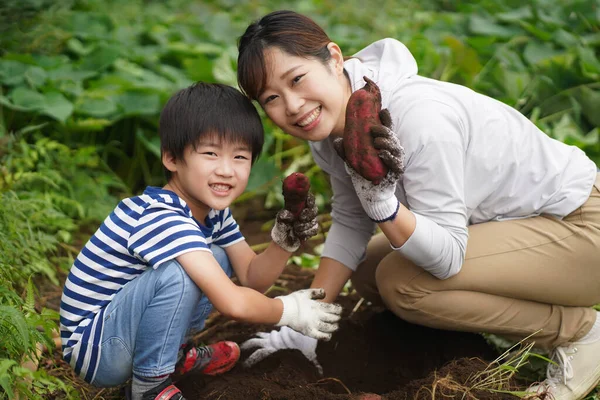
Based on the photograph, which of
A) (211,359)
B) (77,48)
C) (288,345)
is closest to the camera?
(211,359)

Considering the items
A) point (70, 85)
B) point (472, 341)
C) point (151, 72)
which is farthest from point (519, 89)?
point (70, 85)

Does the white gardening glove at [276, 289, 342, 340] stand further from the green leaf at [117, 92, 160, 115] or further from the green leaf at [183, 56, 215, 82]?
the green leaf at [183, 56, 215, 82]

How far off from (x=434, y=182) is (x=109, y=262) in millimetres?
926

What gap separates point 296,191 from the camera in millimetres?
1859

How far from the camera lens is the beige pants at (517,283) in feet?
6.94

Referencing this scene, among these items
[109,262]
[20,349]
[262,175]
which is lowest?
[262,175]

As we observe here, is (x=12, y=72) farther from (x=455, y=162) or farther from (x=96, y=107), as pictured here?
(x=455, y=162)

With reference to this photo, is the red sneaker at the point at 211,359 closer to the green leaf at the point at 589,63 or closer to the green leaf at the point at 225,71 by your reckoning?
the green leaf at the point at 225,71

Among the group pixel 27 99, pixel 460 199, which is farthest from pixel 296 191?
pixel 27 99

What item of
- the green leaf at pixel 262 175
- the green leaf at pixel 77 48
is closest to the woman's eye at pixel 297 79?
the green leaf at pixel 262 175

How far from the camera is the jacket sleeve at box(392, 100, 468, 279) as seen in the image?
75.7 inches

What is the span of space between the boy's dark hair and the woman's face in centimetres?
8

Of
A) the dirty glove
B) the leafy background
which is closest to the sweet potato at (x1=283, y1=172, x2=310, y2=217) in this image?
the dirty glove

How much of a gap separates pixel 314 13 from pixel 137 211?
4.02 meters
